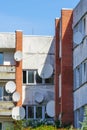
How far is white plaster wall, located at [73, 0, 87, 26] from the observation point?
107ft

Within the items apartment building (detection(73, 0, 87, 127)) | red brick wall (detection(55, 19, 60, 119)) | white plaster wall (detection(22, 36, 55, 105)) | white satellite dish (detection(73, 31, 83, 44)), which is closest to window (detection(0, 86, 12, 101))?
white plaster wall (detection(22, 36, 55, 105))

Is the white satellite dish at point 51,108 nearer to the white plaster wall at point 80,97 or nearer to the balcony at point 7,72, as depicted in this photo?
the balcony at point 7,72

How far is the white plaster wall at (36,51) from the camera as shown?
47.9 m

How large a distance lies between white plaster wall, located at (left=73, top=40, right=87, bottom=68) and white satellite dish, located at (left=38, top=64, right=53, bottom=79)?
992 centimetres

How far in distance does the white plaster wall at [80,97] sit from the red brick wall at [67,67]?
1498 millimetres

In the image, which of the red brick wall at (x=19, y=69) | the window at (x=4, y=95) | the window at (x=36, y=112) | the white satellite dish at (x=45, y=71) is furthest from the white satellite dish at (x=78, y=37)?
the window at (x=4, y=95)

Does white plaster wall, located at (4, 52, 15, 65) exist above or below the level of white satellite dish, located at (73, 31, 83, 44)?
below

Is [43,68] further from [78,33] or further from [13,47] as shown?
[78,33]

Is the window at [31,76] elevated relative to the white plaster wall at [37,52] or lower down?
lower down

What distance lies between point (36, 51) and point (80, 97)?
50.0 feet

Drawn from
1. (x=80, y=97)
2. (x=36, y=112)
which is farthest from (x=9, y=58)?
(x=80, y=97)

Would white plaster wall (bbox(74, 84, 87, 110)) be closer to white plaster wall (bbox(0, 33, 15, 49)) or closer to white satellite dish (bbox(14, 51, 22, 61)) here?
white satellite dish (bbox(14, 51, 22, 61))

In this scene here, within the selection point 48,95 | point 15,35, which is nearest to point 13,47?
point 15,35

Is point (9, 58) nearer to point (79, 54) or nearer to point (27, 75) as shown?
point (27, 75)
